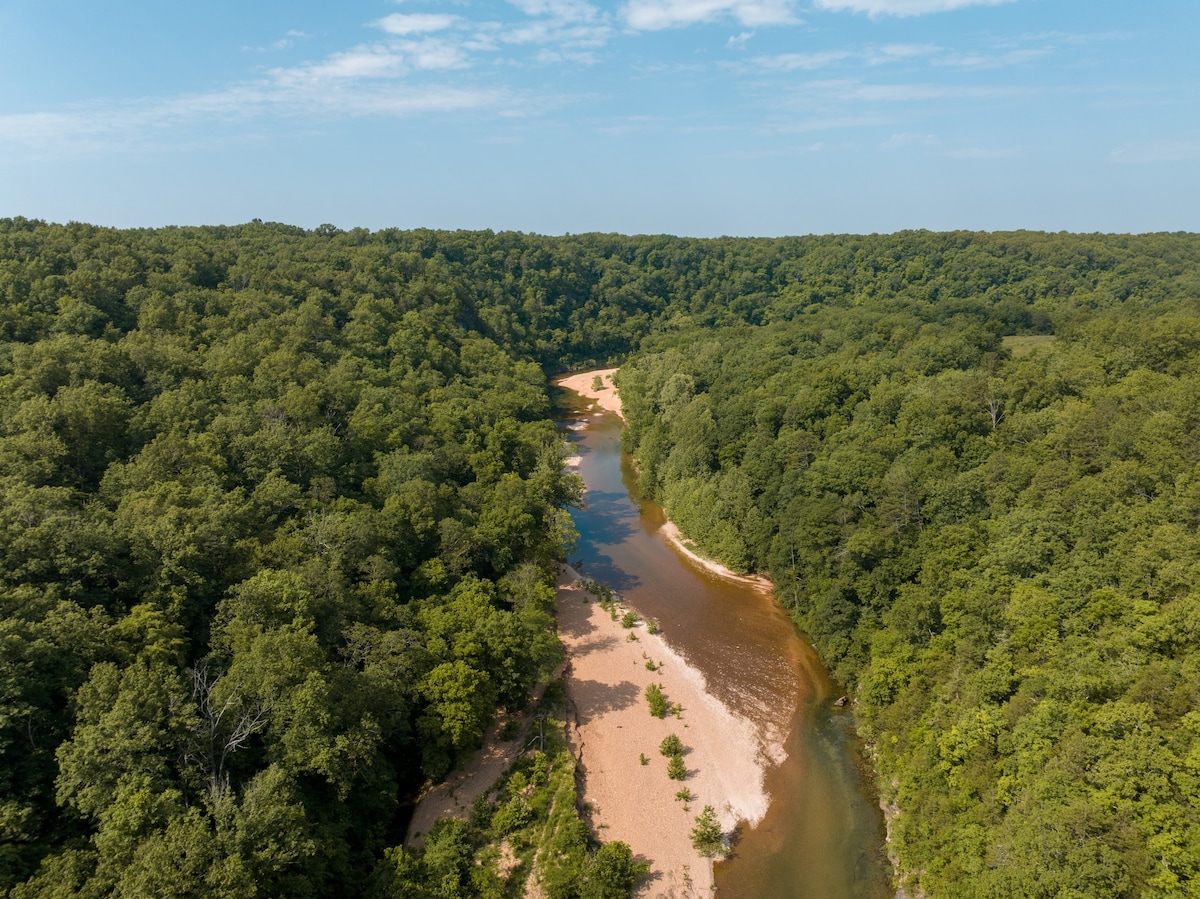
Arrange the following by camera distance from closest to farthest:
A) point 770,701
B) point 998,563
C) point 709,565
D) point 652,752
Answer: point 998,563, point 652,752, point 770,701, point 709,565

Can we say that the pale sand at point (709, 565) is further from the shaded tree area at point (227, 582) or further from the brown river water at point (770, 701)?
the shaded tree area at point (227, 582)

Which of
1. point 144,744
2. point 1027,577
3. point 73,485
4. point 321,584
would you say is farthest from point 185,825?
point 1027,577

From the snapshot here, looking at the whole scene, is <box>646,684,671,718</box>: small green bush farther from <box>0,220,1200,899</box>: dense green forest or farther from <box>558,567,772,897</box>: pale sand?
<box>0,220,1200,899</box>: dense green forest

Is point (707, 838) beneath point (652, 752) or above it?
beneath

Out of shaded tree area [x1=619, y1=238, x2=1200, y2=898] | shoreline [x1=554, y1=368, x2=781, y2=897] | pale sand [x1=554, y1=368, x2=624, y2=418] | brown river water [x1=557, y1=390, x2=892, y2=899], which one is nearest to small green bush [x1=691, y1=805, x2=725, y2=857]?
shoreline [x1=554, y1=368, x2=781, y2=897]

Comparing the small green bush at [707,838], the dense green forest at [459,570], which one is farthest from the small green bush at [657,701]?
the small green bush at [707,838]

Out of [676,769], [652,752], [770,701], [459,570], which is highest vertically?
[459,570]

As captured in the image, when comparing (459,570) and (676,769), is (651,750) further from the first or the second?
(459,570)

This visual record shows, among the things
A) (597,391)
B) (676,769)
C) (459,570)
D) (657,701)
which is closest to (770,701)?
(657,701)

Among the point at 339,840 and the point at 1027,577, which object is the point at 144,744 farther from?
the point at 1027,577
